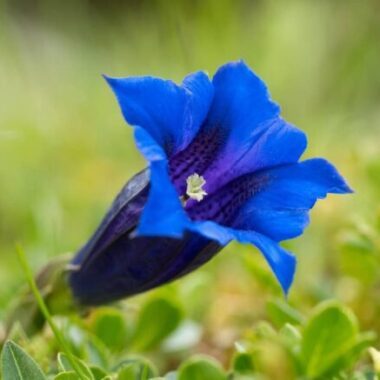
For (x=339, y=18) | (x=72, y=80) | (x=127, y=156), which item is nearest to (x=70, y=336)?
(x=127, y=156)

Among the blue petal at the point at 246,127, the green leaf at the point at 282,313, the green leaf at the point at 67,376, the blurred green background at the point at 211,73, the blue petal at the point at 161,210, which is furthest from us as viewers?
the blurred green background at the point at 211,73

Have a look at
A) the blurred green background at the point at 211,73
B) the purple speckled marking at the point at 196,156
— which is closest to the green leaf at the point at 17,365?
the purple speckled marking at the point at 196,156

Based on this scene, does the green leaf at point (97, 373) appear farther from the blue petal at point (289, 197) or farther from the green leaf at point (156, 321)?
the green leaf at point (156, 321)

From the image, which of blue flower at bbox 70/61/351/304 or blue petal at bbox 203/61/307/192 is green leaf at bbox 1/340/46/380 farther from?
blue petal at bbox 203/61/307/192

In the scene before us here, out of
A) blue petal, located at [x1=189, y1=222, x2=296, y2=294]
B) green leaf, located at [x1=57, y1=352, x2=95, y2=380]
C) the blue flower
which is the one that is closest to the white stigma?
the blue flower

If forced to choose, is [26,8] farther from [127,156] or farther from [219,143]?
[219,143]
